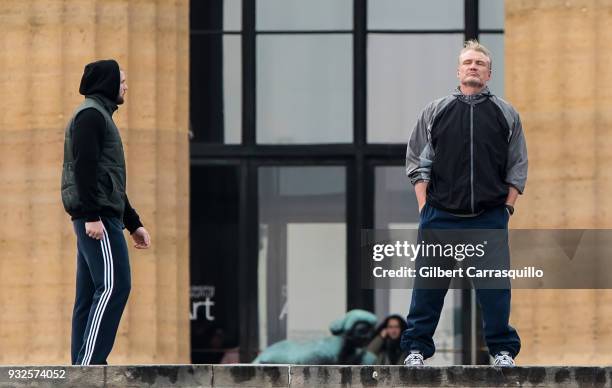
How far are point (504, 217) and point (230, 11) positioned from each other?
705 cm

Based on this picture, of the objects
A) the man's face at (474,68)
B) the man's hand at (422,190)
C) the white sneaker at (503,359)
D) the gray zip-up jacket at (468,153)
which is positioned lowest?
the white sneaker at (503,359)

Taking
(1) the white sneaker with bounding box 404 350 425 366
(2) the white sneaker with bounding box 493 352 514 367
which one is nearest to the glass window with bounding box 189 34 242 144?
(1) the white sneaker with bounding box 404 350 425 366

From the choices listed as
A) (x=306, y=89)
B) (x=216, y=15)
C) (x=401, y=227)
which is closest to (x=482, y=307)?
(x=401, y=227)

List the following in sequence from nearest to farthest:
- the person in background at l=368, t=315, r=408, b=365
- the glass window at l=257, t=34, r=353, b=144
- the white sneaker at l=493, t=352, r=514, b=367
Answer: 1. the white sneaker at l=493, t=352, r=514, b=367
2. the person in background at l=368, t=315, r=408, b=365
3. the glass window at l=257, t=34, r=353, b=144

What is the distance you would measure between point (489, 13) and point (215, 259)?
330cm

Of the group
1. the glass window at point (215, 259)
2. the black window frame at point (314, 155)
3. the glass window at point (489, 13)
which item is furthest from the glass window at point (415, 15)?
the glass window at point (215, 259)

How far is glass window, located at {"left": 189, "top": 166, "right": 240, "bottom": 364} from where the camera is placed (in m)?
16.6

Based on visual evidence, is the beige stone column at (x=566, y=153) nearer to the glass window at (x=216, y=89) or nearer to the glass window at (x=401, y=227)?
the glass window at (x=401, y=227)

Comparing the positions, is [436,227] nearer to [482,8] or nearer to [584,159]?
[584,159]

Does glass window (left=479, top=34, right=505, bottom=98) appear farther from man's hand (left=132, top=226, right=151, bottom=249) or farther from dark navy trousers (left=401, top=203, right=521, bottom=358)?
man's hand (left=132, top=226, right=151, bottom=249)

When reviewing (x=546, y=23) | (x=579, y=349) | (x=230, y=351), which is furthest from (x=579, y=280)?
(x=230, y=351)

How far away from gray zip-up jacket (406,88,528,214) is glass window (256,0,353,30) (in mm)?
6614

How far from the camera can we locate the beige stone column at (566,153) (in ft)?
49.9

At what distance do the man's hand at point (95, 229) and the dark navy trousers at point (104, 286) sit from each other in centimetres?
8
